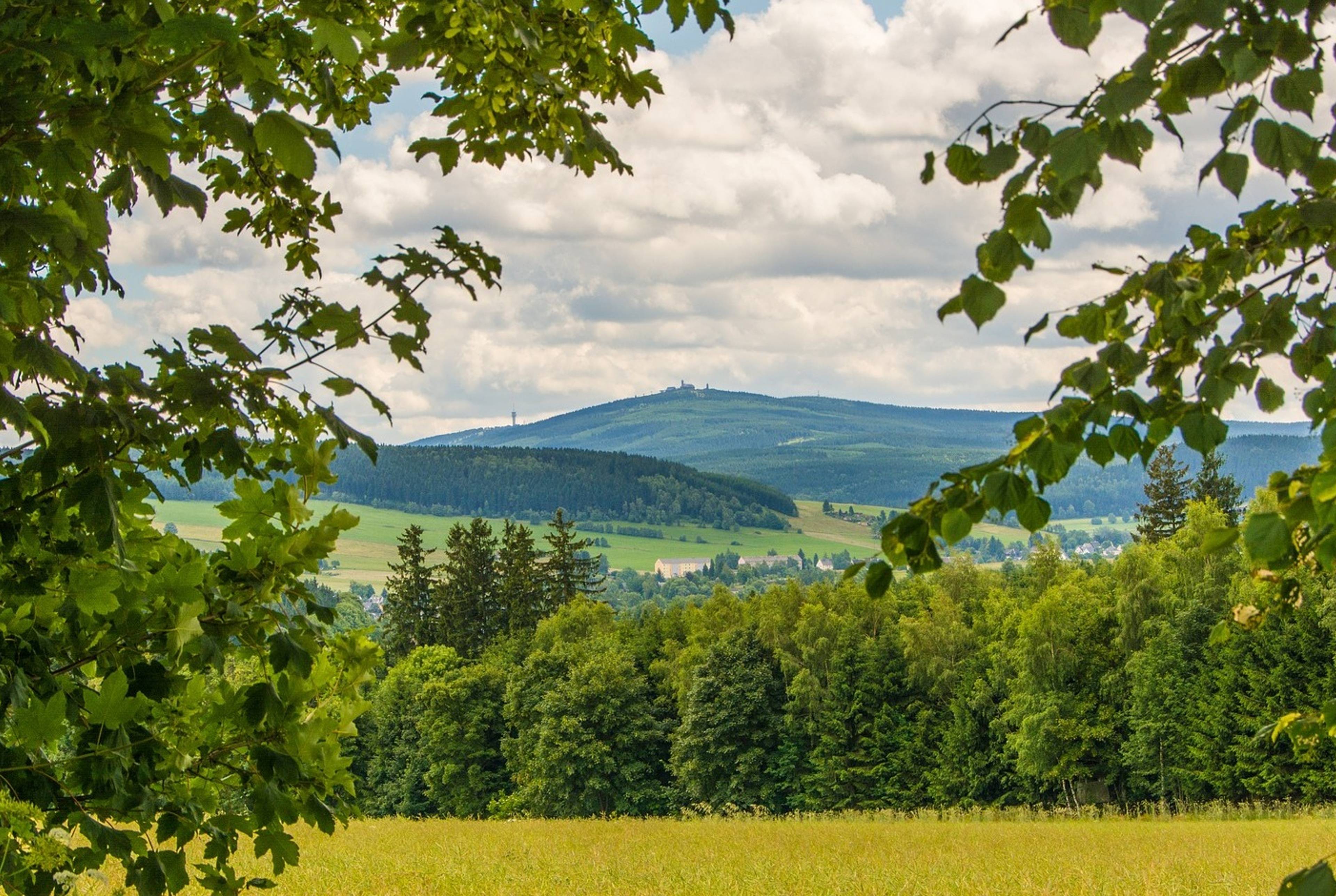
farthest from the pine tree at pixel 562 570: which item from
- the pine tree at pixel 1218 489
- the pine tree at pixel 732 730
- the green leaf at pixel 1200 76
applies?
the green leaf at pixel 1200 76

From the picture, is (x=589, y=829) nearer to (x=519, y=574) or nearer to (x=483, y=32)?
(x=483, y=32)

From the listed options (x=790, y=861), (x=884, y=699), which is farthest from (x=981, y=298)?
(x=884, y=699)

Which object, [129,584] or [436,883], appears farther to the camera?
[436,883]

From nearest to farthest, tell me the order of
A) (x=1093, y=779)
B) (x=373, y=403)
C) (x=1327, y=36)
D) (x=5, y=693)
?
(x=1327, y=36)
(x=5, y=693)
(x=373, y=403)
(x=1093, y=779)

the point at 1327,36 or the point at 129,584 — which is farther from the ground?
the point at 1327,36

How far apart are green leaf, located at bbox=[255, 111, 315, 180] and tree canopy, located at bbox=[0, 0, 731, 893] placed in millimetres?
193

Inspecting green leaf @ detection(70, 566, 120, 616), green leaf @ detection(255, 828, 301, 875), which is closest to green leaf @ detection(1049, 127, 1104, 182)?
green leaf @ detection(70, 566, 120, 616)

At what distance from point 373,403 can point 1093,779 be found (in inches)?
2280

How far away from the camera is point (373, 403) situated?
11.8 ft

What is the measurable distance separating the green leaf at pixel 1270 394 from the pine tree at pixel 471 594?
6928cm

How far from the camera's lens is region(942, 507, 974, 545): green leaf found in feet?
8.46

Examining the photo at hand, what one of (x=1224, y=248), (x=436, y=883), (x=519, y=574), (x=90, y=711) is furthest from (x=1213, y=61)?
(x=519, y=574)

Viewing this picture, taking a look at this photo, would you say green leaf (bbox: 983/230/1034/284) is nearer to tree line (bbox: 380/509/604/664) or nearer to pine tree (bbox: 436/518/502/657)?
tree line (bbox: 380/509/604/664)

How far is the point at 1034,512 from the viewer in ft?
8.63
